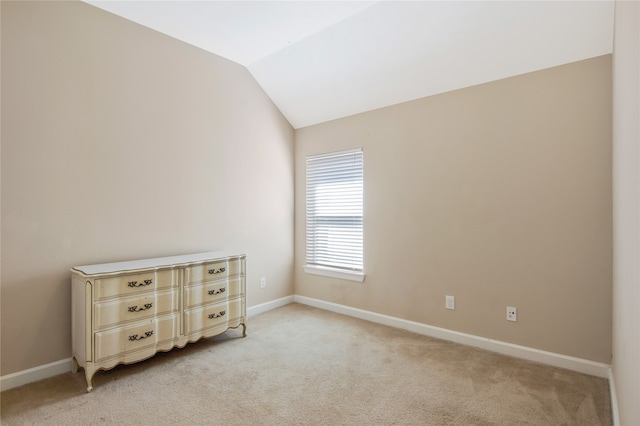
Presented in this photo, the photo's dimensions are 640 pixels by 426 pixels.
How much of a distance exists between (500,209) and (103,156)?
3246 mm

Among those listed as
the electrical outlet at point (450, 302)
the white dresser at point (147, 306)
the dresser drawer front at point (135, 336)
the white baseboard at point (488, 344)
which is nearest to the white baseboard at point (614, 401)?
the white baseboard at point (488, 344)

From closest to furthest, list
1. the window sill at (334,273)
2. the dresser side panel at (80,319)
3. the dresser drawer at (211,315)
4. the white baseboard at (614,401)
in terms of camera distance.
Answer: the white baseboard at (614,401) < the dresser side panel at (80,319) < the dresser drawer at (211,315) < the window sill at (334,273)

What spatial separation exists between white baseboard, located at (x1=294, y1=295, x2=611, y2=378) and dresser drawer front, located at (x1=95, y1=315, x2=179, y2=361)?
6.17 ft

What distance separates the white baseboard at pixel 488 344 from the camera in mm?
2348

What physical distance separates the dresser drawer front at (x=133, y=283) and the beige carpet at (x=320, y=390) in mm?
618

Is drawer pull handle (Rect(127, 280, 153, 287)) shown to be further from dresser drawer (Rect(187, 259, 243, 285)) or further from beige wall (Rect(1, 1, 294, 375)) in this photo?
beige wall (Rect(1, 1, 294, 375))

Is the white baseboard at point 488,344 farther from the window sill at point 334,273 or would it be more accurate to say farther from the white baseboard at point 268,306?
the white baseboard at point 268,306

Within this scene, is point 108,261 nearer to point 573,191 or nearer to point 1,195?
point 1,195

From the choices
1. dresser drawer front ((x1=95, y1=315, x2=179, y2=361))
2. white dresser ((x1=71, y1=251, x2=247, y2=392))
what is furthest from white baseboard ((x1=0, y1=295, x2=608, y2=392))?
dresser drawer front ((x1=95, y1=315, x2=179, y2=361))

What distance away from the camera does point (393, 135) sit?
338 cm

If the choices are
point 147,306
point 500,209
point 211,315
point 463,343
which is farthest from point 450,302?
point 147,306

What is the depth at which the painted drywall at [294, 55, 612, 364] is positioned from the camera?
235 cm

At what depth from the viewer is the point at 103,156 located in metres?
2.61

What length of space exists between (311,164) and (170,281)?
7.24 ft
